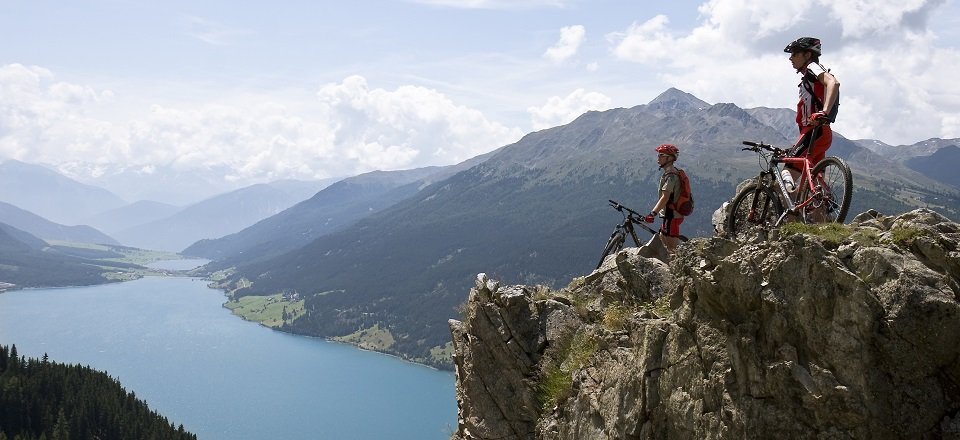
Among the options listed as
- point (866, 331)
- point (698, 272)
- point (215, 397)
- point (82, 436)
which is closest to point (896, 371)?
point (866, 331)

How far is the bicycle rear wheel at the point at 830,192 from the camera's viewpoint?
9.76 metres

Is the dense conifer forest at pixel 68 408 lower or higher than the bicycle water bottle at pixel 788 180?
lower

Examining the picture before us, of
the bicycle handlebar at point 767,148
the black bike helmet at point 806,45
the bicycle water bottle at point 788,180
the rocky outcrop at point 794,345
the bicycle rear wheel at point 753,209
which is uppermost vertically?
the black bike helmet at point 806,45

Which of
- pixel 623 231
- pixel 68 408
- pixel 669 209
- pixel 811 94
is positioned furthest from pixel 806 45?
pixel 68 408

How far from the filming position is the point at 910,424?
6.85m

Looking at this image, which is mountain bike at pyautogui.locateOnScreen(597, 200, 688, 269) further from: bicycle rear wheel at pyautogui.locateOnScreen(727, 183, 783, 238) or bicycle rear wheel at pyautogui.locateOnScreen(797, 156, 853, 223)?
bicycle rear wheel at pyautogui.locateOnScreen(797, 156, 853, 223)

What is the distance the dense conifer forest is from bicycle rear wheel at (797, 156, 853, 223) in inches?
4282

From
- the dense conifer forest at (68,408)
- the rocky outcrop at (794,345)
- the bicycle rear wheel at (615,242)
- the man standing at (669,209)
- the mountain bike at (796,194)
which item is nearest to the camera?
the rocky outcrop at (794,345)

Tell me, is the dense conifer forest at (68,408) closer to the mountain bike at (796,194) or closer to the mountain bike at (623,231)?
the mountain bike at (623,231)

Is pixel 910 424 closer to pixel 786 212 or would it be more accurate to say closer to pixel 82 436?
pixel 786 212

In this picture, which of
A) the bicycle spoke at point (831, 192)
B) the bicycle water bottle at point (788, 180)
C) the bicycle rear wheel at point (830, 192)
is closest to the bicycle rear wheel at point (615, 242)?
the bicycle water bottle at point (788, 180)

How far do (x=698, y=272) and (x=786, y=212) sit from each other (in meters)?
2.89

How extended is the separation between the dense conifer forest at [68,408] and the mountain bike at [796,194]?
106923mm

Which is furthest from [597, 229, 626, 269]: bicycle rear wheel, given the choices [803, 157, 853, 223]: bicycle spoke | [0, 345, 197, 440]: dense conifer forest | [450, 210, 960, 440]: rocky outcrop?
[0, 345, 197, 440]: dense conifer forest
